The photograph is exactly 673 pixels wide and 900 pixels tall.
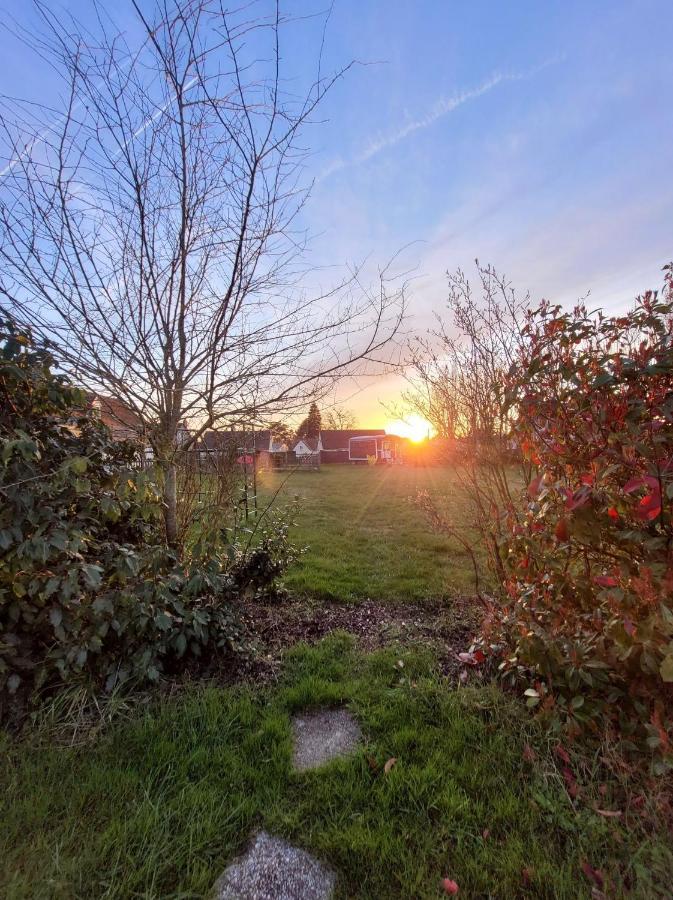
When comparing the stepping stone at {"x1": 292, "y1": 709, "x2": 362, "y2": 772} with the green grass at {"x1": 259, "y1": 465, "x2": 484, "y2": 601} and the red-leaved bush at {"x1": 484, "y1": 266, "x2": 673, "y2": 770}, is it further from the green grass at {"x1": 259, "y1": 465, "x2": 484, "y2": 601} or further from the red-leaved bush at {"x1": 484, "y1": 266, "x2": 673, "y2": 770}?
the green grass at {"x1": 259, "y1": 465, "x2": 484, "y2": 601}

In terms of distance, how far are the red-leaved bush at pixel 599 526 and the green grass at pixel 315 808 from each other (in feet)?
1.12

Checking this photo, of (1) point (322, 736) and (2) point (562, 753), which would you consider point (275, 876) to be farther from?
(2) point (562, 753)

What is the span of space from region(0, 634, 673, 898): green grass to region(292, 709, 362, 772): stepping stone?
7 centimetres

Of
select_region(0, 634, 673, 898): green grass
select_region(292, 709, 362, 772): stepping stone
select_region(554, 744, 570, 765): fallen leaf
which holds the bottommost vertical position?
select_region(292, 709, 362, 772): stepping stone

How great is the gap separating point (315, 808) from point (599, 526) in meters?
1.63

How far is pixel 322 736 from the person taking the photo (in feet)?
6.47

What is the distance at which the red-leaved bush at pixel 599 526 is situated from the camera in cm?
146

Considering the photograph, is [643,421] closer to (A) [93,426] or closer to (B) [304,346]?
(B) [304,346]

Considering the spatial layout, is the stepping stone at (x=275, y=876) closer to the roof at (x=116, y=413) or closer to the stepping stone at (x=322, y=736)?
the stepping stone at (x=322, y=736)

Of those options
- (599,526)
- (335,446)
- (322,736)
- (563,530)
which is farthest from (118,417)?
(335,446)

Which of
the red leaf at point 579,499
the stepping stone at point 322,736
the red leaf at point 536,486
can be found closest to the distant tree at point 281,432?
the red leaf at point 536,486

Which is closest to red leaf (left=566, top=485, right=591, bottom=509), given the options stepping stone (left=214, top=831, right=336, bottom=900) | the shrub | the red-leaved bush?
the red-leaved bush

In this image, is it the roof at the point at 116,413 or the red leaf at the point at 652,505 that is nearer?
the red leaf at the point at 652,505

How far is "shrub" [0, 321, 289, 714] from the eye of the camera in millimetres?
1920
